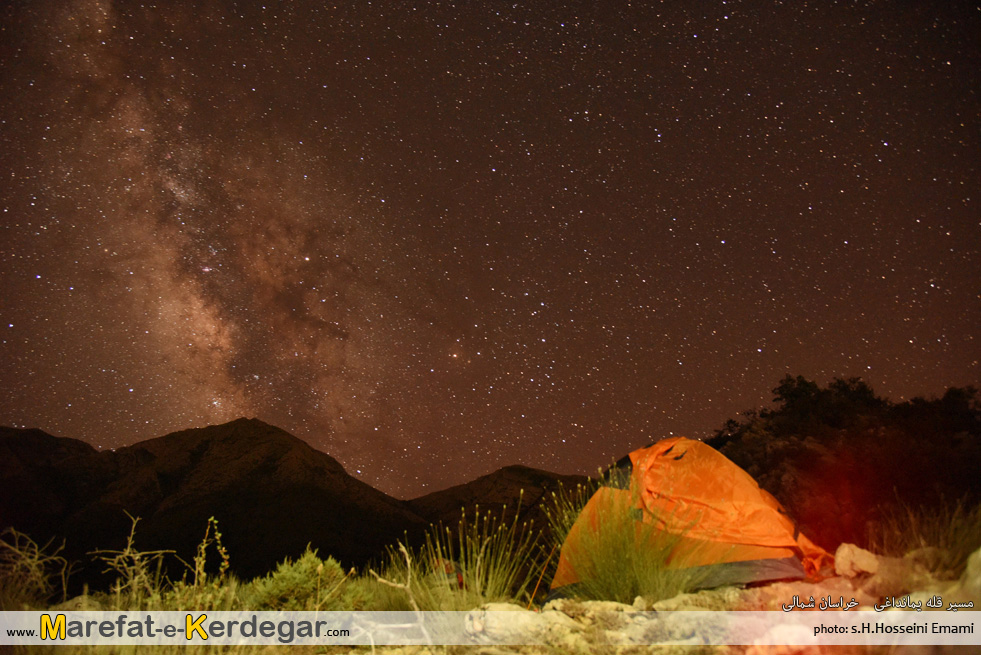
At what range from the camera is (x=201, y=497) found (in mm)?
52125

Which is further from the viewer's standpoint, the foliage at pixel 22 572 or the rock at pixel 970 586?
the foliage at pixel 22 572

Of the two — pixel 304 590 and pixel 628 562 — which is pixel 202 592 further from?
pixel 628 562

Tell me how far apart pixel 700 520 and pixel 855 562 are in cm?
152

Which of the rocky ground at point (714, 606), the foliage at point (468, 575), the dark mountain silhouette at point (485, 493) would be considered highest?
the foliage at point (468, 575)

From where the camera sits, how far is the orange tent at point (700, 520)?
4.77 metres

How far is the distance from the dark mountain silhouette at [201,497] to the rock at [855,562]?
3793 centimetres

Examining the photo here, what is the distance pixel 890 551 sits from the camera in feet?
15.1

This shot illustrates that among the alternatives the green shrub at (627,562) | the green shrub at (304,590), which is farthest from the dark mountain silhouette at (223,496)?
the green shrub at (627,562)

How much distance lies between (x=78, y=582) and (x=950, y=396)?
41017 mm

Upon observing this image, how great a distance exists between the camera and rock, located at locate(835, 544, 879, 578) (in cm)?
397

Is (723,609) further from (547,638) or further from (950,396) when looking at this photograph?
(950,396)

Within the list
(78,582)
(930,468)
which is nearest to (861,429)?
(930,468)

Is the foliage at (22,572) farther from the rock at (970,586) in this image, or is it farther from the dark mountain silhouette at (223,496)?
the dark mountain silhouette at (223,496)

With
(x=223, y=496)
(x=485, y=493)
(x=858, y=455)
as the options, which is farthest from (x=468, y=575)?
(x=223, y=496)
